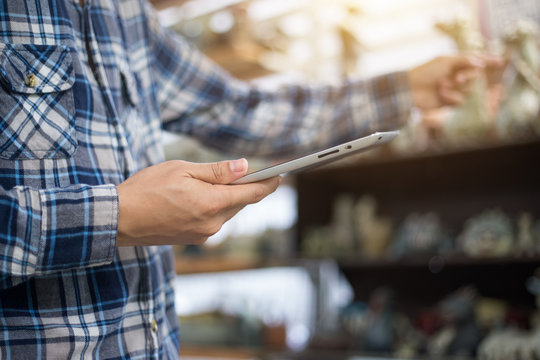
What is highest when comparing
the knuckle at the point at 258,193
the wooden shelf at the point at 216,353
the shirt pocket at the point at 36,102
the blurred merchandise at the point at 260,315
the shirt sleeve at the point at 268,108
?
the shirt sleeve at the point at 268,108

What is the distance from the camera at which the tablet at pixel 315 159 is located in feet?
2.23

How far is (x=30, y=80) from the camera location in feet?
2.36

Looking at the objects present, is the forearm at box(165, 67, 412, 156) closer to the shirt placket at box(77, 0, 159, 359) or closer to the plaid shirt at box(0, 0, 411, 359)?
the plaid shirt at box(0, 0, 411, 359)

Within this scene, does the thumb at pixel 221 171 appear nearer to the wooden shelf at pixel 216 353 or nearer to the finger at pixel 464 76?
the finger at pixel 464 76

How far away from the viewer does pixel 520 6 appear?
233 centimetres

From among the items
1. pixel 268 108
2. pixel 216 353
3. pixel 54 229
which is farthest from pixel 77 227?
pixel 216 353

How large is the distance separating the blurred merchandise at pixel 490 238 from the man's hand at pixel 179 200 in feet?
5.16

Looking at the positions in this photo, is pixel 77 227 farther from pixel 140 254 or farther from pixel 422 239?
pixel 422 239

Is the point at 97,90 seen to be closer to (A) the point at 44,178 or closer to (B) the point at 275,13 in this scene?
(A) the point at 44,178

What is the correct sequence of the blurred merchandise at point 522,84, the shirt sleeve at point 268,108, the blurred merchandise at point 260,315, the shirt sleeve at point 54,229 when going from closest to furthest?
the shirt sleeve at point 54,229 → the shirt sleeve at point 268,108 → the blurred merchandise at point 522,84 → the blurred merchandise at point 260,315

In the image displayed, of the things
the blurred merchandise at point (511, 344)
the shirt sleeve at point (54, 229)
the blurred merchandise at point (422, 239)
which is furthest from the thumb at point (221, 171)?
the blurred merchandise at point (422, 239)

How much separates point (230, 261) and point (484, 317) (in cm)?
124

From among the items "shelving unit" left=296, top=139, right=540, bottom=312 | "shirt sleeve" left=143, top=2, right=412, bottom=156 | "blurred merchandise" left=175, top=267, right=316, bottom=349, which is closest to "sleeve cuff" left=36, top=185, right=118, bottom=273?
"shirt sleeve" left=143, top=2, right=412, bottom=156

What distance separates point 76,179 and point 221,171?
0.20 metres
